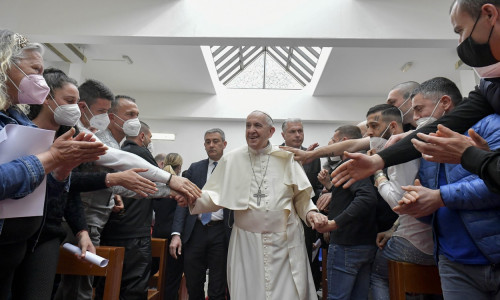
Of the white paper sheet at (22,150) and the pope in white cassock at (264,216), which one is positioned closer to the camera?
the white paper sheet at (22,150)

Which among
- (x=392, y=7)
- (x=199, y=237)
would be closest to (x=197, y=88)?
(x=392, y=7)

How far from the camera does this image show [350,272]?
96.6 inches

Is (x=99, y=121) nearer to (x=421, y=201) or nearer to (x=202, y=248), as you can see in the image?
(x=202, y=248)

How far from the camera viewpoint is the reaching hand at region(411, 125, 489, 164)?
132 centimetres

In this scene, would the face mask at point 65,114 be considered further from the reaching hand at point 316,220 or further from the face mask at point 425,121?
the face mask at point 425,121

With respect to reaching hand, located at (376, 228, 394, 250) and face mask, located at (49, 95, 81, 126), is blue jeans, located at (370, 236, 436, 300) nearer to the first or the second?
reaching hand, located at (376, 228, 394, 250)

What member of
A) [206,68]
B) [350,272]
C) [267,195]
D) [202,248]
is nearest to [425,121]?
[350,272]

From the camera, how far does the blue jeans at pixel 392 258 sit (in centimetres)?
200

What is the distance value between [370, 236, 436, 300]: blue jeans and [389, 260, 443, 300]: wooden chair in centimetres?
15

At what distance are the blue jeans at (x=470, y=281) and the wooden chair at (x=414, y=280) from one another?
0.25m

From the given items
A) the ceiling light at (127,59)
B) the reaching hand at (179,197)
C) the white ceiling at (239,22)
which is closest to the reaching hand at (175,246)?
the reaching hand at (179,197)

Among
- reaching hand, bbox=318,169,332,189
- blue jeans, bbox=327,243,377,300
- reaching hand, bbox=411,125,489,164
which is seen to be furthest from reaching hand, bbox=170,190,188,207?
reaching hand, bbox=411,125,489,164

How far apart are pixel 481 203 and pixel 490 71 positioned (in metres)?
0.60

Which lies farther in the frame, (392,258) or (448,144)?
(392,258)
